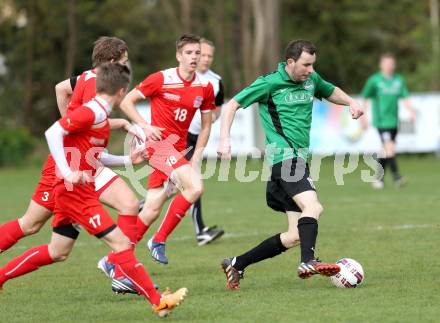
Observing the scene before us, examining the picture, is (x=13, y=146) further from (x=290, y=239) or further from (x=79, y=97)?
(x=290, y=239)

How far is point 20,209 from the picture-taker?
1537 cm

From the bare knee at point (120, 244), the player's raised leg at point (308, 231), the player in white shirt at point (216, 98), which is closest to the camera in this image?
the bare knee at point (120, 244)

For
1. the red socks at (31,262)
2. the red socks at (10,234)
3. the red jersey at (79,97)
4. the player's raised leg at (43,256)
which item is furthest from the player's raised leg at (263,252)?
the red socks at (10,234)

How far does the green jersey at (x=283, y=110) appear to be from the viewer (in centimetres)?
801

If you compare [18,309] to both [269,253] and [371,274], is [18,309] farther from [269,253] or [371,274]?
[371,274]

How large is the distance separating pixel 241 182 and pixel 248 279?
1248 cm

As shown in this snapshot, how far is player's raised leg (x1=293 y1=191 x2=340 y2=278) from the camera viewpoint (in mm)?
7469

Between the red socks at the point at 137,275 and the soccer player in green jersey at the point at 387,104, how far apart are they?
11.5 meters

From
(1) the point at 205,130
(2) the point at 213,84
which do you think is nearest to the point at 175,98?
(1) the point at 205,130

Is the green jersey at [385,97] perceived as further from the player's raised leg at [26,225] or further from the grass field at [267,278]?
the player's raised leg at [26,225]

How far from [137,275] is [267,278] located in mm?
1941

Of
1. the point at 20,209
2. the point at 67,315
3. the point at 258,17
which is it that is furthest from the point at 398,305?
the point at 258,17

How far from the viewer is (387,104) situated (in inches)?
703

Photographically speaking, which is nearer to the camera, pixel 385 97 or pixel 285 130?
pixel 285 130
